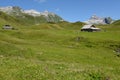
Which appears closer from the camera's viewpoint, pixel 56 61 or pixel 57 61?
pixel 56 61

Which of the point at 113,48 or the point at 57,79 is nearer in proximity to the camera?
the point at 57,79

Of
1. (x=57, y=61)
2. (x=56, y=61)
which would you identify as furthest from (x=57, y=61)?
(x=56, y=61)

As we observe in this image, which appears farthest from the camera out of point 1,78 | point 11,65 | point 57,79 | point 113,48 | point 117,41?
point 117,41

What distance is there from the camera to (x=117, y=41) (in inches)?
3278

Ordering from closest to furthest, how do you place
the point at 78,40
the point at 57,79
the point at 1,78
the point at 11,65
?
the point at 1,78, the point at 57,79, the point at 11,65, the point at 78,40

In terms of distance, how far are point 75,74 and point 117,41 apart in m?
66.3

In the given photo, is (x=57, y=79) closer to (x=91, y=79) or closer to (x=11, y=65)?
(x=91, y=79)

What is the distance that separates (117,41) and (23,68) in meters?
67.3

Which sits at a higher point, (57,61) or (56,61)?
(56,61)

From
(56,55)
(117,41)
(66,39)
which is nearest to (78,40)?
(66,39)

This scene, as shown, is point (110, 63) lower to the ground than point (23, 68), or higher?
lower

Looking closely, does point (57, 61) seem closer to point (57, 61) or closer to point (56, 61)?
point (57, 61)

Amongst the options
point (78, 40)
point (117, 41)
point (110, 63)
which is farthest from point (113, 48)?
point (110, 63)

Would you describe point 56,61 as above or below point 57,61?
above
